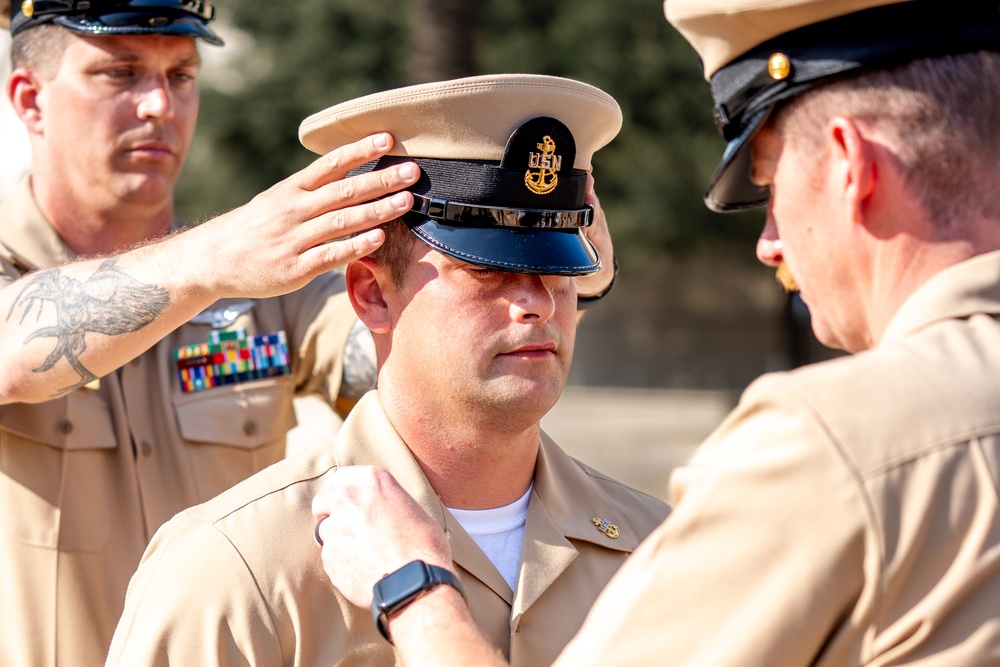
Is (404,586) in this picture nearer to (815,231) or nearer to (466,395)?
(466,395)

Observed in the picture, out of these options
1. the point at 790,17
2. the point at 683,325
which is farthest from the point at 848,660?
the point at 683,325

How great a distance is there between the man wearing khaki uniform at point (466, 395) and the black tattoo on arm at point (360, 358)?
2.55 ft

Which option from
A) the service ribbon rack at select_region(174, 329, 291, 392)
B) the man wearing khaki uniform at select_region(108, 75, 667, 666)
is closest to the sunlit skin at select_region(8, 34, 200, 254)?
the service ribbon rack at select_region(174, 329, 291, 392)

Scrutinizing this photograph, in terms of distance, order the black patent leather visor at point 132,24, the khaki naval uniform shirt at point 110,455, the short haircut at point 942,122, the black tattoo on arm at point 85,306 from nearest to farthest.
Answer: the short haircut at point 942,122
the black tattoo on arm at point 85,306
the khaki naval uniform shirt at point 110,455
the black patent leather visor at point 132,24

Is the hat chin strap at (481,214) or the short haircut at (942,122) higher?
the short haircut at (942,122)

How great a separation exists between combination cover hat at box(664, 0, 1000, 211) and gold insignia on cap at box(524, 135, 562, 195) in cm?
61

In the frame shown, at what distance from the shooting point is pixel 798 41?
6.22 feet

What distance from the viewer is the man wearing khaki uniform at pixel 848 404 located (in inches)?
61.9

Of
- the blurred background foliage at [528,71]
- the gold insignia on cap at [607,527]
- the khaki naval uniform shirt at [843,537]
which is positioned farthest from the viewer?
the blurred background foliage at [528,71]

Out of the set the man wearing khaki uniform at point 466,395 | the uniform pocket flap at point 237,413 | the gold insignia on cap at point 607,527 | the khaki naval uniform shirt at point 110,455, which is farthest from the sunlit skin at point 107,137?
the gold insignia on cap at point 607,527

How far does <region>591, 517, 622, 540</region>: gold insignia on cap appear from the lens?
2785 millimetres

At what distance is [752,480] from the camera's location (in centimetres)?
160

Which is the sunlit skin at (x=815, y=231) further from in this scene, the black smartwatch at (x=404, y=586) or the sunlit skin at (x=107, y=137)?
the sunlit skin at (x=107, y=137)

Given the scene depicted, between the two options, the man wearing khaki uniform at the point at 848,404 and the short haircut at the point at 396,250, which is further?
the short haircut at the point at 396,250
